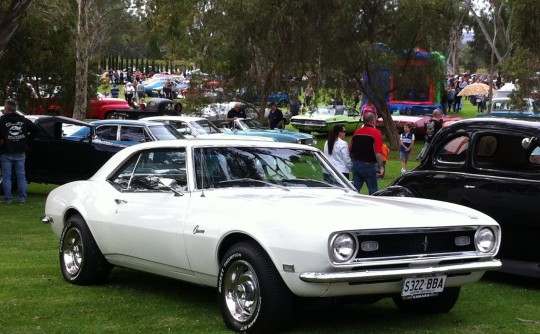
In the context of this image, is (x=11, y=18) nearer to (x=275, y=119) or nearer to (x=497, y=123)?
(x=497, y=123)

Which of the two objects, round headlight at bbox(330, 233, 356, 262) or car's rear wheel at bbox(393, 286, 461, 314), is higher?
round headlight at bbox(330, 233, 356, 262)

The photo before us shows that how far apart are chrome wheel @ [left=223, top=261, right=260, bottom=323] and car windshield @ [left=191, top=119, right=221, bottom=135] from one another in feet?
52.2

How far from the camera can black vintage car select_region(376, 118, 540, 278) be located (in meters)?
8.95

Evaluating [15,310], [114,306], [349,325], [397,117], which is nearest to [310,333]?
[349,325]

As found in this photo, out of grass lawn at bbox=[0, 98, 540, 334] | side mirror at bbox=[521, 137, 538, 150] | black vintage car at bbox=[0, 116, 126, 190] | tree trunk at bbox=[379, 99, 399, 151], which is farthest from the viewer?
tree trunk at bbox=[379, 99, 399, 151]

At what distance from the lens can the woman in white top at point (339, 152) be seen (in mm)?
14125

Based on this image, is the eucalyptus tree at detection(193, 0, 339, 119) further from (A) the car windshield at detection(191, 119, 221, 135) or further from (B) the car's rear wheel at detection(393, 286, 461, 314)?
(B) the car's rear wheel at detection(393, 286, 461, 314)

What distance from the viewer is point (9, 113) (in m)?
15.5

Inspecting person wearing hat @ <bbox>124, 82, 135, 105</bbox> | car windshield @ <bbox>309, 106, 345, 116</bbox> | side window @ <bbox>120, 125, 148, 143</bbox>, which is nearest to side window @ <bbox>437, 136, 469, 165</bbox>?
side window @ <bbox>120, 125, 148, 143</bbox>

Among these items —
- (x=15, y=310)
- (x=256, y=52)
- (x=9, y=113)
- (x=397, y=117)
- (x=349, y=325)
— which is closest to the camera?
(x=349, y=325)

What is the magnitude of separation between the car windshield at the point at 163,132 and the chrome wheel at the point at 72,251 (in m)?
10.1

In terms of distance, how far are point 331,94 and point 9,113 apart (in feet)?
66.4

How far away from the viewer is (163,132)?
1895 centimetres

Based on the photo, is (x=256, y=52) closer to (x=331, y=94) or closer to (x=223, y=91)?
(x=223, y=91)
